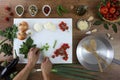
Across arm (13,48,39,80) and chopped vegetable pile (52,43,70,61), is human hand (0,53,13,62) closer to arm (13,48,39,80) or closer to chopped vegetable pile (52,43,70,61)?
arm (13,48,39,80)

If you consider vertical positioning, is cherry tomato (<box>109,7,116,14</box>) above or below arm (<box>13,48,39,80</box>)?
above

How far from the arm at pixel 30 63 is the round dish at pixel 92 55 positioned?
192mm

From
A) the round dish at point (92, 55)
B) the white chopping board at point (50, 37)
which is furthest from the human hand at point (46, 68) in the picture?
the round dish at point (92, 55)

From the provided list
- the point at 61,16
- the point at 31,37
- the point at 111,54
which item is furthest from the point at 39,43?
the point at 111,54

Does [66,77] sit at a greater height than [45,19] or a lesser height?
lesser

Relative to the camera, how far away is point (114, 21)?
98cm

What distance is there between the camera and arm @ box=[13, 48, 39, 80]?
900 mm

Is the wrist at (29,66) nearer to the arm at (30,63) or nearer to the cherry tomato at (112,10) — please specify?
the arm at (30,63)

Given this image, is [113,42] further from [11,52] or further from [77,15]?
[11,52]

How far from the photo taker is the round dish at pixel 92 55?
3.18 ft

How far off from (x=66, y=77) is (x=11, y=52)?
0.28 metres

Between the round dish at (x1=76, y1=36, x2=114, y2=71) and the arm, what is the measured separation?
0.63 feet

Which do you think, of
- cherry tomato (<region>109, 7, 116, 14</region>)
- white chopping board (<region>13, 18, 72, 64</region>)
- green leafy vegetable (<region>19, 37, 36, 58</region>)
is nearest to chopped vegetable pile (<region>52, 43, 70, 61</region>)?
white chopping board (<region>13, 18, 72, 64</region>)

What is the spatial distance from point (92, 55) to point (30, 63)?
29cm
